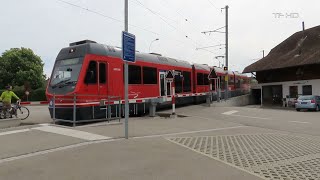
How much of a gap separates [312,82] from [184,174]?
34.5 m

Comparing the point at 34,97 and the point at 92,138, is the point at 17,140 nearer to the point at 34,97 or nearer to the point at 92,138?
the point at 92,138

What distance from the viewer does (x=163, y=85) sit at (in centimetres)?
2194

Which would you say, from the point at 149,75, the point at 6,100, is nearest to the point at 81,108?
the point at 6,100

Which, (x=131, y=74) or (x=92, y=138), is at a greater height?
(x=131, y=74)

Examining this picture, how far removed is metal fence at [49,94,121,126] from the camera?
14812 mm

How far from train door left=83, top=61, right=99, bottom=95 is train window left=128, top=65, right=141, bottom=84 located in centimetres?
288

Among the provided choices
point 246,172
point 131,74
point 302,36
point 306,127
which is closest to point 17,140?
point 246,172

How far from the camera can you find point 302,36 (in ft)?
145

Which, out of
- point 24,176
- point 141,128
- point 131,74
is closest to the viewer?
point 24,176

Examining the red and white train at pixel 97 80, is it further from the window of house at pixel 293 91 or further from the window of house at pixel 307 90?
the window of house at pixel 293 91

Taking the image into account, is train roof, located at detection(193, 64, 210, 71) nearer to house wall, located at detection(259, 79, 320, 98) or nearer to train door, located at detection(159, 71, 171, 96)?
train door, located at detection(159, 71, 171, 96)

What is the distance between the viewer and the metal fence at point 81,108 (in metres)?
14.8

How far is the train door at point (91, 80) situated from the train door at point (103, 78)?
26 centimetres

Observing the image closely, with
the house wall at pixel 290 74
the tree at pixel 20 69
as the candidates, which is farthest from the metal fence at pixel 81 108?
the tree at pixel 20 69
